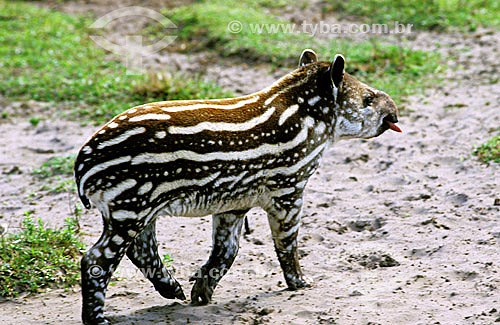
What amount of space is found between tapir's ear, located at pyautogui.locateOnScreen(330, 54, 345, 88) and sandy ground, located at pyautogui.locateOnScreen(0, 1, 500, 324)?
176 centimetres

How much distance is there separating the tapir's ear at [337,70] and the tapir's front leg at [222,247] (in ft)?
4.43

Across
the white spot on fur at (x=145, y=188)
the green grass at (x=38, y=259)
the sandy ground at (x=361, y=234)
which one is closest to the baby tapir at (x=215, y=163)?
the white spot on fur at (x=145, y=188)

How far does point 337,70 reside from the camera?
5.73m

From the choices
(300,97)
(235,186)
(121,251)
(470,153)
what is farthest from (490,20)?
(121,251)

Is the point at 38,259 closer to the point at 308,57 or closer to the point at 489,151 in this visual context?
the point at 308,57

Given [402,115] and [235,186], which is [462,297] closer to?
[235,186]

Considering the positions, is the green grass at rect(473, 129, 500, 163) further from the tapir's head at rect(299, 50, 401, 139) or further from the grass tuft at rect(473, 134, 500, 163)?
the tapir's head at rect(299, 50, 401, 139)

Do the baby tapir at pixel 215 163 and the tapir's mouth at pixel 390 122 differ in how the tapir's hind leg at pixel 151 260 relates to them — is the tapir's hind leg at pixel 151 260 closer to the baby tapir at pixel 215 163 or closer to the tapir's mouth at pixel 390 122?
A: the baby tapir at pixel 215 163

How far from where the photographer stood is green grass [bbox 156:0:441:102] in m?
11.0

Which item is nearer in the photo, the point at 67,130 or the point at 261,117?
the point at 261,117

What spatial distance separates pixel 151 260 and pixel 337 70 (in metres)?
2.22

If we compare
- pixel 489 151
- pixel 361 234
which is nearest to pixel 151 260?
pixel 361 234

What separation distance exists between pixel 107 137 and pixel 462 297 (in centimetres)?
309

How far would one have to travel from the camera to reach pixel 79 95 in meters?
11.0
